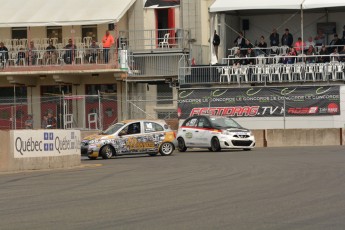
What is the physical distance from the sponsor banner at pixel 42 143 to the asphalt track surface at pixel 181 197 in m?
0.95

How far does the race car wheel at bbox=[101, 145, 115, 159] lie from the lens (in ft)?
110

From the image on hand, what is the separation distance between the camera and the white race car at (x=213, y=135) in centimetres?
3622

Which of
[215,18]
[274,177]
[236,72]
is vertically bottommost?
[274,177]

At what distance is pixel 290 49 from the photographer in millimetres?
44250

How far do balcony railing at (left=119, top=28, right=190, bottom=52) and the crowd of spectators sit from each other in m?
2.92

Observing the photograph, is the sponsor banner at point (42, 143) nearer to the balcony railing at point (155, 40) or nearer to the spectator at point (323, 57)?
the spectator at point (323, 57)

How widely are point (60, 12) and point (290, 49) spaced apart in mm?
11846

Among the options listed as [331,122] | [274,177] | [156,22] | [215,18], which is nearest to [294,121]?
[331,122]

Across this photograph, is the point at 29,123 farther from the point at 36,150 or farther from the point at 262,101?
the point at 36,150

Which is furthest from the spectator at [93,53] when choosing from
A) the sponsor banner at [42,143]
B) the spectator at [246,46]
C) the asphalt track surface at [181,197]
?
the asphalt track surface at [181,197]

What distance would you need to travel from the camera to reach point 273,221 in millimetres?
12797

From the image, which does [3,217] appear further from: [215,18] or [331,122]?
[215,18]

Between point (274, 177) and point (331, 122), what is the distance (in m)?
20.8

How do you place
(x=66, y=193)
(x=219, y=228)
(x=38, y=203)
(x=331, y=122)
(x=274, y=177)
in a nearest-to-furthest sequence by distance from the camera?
(x=219, y=228)
(x=38, y=203)
(x=66, y=193)
(x=274, y=177)
(x=331, y=122)
